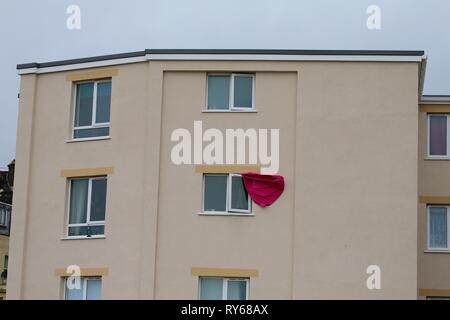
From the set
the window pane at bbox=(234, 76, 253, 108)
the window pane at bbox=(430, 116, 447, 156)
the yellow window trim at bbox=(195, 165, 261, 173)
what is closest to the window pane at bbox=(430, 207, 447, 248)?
the window pane at bbox=(430, 116, 447, 156)

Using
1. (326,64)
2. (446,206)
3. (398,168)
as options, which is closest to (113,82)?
(326,64)

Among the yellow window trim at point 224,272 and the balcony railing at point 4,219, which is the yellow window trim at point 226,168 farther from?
the balcony railing at point 4,219

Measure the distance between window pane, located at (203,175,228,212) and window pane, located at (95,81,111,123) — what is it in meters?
3.61

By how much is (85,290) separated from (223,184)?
4879 mm

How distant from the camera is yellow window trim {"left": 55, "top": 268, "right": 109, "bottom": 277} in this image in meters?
28.6

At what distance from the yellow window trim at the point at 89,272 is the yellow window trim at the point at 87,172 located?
8.80 ft

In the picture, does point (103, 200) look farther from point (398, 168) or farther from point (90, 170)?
point (398, 168)

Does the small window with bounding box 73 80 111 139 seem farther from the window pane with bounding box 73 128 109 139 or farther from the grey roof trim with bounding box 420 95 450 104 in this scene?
the grey roof trim with bounding box 420 95 450 104

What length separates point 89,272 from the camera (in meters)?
28.8

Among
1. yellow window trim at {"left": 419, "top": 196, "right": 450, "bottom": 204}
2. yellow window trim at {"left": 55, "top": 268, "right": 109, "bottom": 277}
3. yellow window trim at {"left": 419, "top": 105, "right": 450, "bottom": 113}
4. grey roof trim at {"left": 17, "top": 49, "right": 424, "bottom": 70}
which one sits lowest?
yellow window trim at {"left": 55, "top": 268, "right": 109, "bottom": 277}

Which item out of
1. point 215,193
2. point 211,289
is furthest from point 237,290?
point 215,193

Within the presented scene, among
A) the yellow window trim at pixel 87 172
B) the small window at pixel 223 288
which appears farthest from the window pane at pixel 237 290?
the yellow window trim at pixel 87 172

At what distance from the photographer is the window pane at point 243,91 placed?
2914 centimetres

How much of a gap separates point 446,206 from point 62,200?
1155cm
